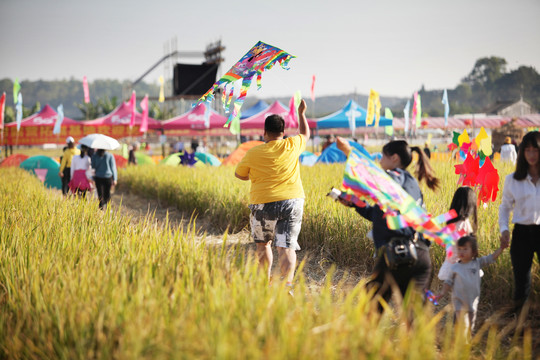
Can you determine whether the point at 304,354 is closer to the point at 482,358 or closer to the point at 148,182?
the point at 482,358

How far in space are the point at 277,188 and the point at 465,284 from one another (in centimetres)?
141

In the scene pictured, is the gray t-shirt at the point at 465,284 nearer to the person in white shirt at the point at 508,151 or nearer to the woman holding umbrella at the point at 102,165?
the woman holding umbrella at the point at 102,165

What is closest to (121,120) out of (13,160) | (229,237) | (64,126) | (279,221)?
(64,126)

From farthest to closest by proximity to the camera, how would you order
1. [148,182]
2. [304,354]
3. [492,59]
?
[492,59] < [148,182] < [304,354]

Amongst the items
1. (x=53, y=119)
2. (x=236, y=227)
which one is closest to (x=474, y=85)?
(x=53, y=119)

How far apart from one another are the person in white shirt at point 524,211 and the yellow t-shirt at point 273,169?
1.41m

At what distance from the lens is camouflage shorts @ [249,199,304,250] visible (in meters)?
3.50

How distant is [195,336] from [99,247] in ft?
5.37

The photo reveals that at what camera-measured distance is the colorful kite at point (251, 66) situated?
4211mm

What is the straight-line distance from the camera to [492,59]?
4656 inches

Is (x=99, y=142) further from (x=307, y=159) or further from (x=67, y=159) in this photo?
(x=307, y=159)

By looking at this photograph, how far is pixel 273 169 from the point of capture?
347 cm

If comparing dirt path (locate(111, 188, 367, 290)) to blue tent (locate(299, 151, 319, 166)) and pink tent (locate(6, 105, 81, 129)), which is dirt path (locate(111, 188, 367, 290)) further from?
pink tent (locate(6, 105, 81, 129))

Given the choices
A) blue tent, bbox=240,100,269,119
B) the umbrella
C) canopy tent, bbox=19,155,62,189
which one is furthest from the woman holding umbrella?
blue tent, bbox=240,100,269,119
